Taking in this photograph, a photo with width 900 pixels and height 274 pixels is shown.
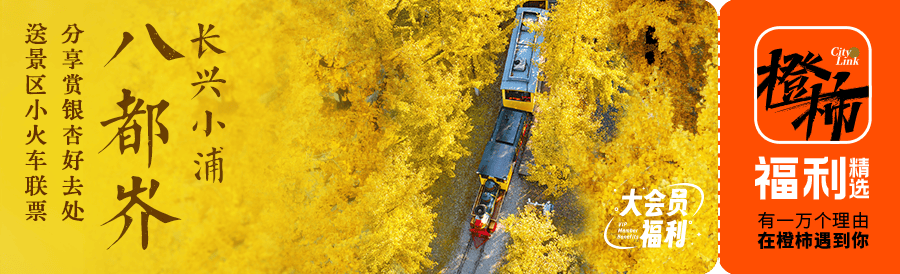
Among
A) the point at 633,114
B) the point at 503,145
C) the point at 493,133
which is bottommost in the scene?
the point at 503,145

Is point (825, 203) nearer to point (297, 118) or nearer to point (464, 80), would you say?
point (464, 80)

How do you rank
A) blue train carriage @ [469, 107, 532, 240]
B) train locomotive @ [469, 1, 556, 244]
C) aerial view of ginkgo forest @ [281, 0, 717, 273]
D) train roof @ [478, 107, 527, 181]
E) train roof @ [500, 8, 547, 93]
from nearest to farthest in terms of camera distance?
1. aerial view of ginkgo forest @ [281, 0, 717, 273]
2. blue train carriage @ [469, 107, 532, 240]
3. train locomotive @ [469, 1, 556, 244]
4. train roof @ [478, 107, 527, 181]
5. train roof @ [500, 8, 547, 93]

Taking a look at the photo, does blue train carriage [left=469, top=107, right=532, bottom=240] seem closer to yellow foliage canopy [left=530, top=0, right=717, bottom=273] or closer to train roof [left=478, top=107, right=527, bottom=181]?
train roof [left=478, top=107, right=527, bottom=181]

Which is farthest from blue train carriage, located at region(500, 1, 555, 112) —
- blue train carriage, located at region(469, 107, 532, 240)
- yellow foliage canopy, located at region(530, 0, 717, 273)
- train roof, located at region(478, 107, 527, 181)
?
yellow foliage canopy, located at region(530, 0, 717, 273)

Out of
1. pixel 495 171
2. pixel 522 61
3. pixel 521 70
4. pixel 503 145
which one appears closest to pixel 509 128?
pixel 503 145

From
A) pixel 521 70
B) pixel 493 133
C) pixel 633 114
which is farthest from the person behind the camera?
pixel 493 133

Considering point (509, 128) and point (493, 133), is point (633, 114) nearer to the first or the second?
point (509, 128)

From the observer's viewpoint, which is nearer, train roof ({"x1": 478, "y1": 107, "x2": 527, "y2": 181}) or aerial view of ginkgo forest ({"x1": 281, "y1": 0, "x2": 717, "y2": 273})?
aerial view of ginkgo forest ({"x1": 281, "y1": 0, "x2": 717, "y2": 273})
